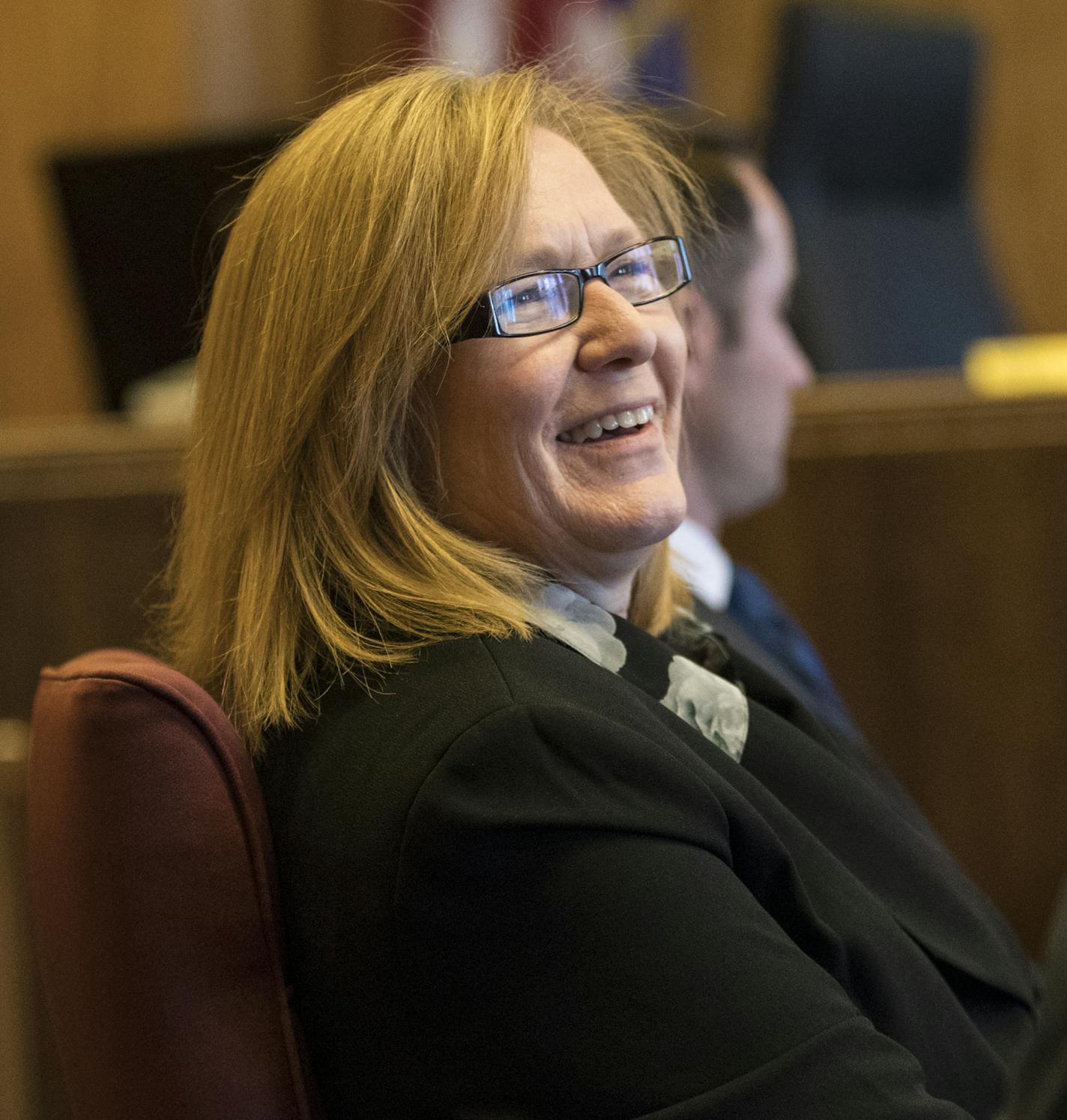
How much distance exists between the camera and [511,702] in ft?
2.47

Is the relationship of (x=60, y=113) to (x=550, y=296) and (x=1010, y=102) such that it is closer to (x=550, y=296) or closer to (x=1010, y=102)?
(x=1010, y=102)

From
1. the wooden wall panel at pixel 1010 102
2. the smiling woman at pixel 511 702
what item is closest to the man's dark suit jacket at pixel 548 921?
the smiling woman at pixel 511 702

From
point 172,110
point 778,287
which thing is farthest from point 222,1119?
point 172,110

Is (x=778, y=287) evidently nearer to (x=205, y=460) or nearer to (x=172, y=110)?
(x=205, y=460)

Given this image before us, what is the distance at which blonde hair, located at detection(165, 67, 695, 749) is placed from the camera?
860mm

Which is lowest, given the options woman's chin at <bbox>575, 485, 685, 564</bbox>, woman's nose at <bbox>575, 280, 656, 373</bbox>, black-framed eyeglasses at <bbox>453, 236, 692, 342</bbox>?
woman's chin at <bbox>575, 485, 685, 564</bbox>

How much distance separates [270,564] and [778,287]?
3.55 ft

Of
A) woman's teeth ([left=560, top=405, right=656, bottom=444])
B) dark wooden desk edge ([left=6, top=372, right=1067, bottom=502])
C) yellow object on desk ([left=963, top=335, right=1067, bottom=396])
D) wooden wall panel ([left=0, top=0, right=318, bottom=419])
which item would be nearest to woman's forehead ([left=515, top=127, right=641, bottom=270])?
woman's teeth ([left=560, top=405, right=656, bottom=444])

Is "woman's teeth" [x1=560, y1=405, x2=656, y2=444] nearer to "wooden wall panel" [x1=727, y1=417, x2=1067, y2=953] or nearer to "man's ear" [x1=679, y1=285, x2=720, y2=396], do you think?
"man's ear" [x1=679, y1=285, x2=720, y2=396]

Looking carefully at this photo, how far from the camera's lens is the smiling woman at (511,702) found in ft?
2.35

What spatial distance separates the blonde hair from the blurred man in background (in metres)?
0.62

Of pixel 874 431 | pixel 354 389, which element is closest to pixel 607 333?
pixel 354 389

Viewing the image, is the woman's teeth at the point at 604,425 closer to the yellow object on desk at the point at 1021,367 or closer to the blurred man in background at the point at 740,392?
the blurred man in background at the point at 740,392

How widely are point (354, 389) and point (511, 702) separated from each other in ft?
0.79
